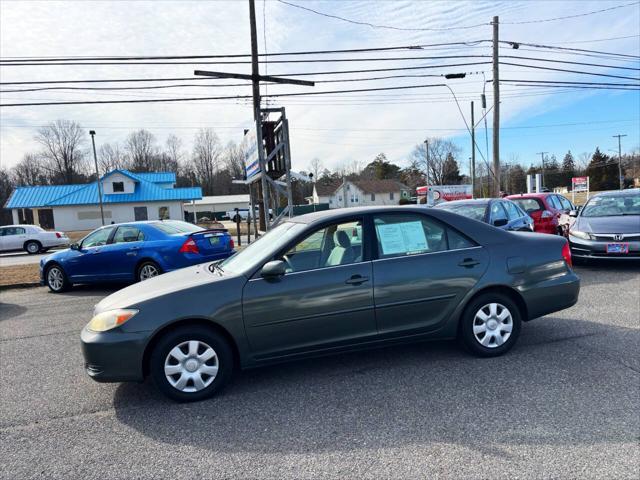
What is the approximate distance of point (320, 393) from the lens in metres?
3.69

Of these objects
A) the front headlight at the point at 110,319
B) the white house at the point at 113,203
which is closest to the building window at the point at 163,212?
the white house at the point at 113,203

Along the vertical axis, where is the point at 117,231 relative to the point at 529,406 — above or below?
above

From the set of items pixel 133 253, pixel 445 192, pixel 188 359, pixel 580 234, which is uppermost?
pixel 445 192

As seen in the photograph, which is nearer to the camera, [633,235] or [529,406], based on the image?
[529,406]

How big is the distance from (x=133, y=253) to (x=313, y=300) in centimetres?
630

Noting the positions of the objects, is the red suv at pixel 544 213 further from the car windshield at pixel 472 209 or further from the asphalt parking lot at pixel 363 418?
the asphalt parking lot at pixel 363 418

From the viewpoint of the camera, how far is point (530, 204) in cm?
1184

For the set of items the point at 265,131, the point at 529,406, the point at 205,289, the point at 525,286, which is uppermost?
the point at 265,131

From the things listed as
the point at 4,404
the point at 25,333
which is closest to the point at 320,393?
the point at 4,404

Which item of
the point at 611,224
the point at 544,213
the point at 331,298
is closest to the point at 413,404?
the point at 331,298

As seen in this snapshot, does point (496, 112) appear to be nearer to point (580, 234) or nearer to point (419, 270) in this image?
point (580, 234)

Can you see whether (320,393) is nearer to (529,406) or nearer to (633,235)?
(529,406)

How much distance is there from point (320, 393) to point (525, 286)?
2232 millimetres

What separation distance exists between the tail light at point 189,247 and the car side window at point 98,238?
1.81 metres
